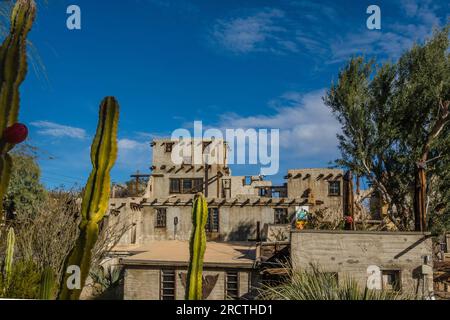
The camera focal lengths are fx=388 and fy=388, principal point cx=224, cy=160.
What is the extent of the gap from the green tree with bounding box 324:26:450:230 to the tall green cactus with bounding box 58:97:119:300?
1628 cm

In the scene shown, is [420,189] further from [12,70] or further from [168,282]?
[12,70]

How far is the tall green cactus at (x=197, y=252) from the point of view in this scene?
269 inches

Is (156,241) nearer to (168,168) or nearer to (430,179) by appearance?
(168,168)

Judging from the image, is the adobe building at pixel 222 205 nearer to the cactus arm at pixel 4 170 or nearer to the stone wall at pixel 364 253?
the stone wall at pixel 364 253

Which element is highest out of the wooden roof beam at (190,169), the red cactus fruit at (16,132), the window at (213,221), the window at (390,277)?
the wooden roof beam at (190,169)

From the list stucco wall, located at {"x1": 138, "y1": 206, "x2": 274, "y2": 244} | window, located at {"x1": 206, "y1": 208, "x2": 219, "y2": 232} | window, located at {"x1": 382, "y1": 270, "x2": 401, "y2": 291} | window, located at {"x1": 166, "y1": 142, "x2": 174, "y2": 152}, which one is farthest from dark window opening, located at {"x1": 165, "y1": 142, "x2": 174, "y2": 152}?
window, located at {"x1": 382, "y1": 270, "x2": 401, "y2": 291}

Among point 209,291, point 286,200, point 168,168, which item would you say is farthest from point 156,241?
point 209,291

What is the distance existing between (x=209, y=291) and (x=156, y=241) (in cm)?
1472

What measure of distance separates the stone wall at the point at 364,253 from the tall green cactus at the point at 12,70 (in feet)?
34.3

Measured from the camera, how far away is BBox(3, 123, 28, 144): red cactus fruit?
199 inches

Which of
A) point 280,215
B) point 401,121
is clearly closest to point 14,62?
point 401,121

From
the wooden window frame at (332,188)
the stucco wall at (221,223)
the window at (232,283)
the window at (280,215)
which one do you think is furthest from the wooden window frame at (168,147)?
the window at (232,283)

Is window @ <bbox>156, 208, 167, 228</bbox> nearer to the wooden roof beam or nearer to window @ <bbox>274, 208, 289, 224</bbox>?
the wooden roof beam

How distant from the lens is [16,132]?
5.05 meters
